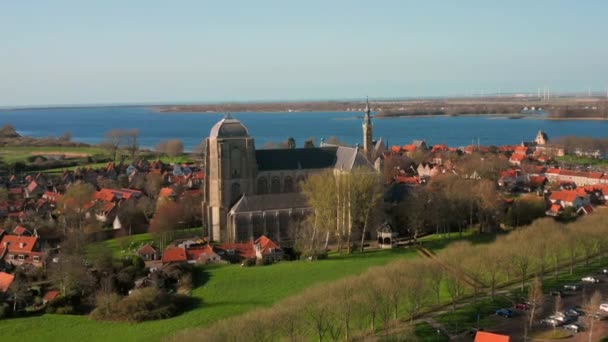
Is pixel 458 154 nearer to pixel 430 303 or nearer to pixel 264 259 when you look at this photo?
pixel 264 259

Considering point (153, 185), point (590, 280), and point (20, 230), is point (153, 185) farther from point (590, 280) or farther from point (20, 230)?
point (590, 280)

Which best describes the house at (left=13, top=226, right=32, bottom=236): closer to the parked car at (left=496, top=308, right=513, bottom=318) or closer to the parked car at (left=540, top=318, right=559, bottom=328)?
the parked car at (left=496, top=308, right=513, bottom=318)

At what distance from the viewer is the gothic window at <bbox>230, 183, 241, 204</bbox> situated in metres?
54.8

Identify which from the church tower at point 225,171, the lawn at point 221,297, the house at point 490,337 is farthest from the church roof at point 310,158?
the house at point 490,337

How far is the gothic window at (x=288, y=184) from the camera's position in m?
58.1

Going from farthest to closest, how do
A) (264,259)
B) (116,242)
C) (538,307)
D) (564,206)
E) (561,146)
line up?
(561,146)
(564,206)
(116,242)
(264,259)
(538,307)

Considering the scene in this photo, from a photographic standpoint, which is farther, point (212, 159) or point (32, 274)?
point (212, 159)

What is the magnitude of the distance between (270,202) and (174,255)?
10216 mm

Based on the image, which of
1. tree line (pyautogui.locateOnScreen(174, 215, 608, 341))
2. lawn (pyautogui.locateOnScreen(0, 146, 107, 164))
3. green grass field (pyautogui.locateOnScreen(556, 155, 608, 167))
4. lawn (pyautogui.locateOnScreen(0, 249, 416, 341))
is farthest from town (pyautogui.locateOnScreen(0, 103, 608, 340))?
lawn (pyautogui.locateOnScreen(0, 146, 107, 164))

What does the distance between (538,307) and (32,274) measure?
32.9 meters

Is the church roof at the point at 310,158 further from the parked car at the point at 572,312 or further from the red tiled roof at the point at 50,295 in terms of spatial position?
the parked car at the point at 572,312

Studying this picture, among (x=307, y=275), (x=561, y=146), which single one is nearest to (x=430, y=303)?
(x=307, y=275)

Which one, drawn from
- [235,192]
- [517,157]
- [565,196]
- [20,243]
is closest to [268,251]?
[235,192]

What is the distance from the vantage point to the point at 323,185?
49844 millimetres
